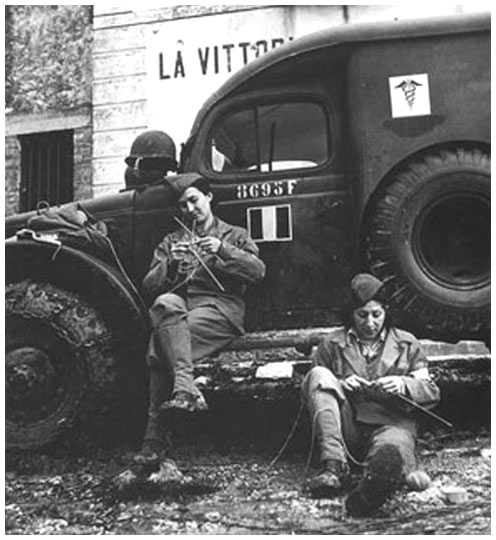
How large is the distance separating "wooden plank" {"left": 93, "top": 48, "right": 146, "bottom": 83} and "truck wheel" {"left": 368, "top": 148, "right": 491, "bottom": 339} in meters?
2.28

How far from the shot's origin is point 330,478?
2.94m

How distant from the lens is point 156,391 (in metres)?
3.39

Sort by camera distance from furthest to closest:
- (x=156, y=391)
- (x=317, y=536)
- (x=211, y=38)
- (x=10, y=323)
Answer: (x=211, y=38)
(x=10, y=323)
(x=156, y=391)
(x=317, y=536)

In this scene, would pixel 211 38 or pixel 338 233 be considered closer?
pixel 338 233

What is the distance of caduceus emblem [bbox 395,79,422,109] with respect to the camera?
11.6 ft

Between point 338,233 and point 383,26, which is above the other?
point 383,26

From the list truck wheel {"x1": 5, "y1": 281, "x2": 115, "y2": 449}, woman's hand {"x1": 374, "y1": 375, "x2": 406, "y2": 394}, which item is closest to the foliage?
truck wheel {"x1": 5, "y1": 281, "x2": 115, "y2": 449}

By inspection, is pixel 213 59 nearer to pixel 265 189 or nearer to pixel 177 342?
pixel 265 189

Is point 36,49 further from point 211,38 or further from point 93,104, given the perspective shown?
point 211,38

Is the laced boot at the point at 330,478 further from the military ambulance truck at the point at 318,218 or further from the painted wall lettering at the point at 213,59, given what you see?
the painted wall lettering at the point at 213,59

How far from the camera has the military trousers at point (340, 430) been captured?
2984 mm

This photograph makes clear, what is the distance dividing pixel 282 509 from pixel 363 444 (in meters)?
0.38

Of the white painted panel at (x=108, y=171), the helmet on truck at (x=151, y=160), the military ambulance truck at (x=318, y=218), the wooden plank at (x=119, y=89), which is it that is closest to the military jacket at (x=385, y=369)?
the military ambulance truck at (x=318, y=218)

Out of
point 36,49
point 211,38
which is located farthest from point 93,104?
point 211,38
